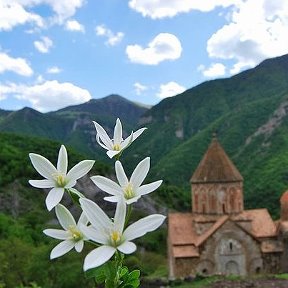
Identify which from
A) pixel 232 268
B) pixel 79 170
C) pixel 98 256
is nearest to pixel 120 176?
pixel 79 170

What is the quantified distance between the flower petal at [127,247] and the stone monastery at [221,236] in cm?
2606

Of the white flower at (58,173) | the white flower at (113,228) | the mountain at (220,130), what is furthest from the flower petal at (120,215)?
the mountain at (220,130)

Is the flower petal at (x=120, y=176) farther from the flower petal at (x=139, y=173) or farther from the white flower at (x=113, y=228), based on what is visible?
the white flower at (x=113, y=228)

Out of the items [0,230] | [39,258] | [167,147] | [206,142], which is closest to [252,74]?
[167,147]

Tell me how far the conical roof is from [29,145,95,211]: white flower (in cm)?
2634

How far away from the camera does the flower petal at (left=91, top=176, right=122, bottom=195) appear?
1.52 metres

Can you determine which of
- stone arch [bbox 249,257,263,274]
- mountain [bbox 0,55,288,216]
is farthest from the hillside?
mountain [bbox 0,55,288,216]

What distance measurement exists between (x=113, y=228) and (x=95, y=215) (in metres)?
0.07

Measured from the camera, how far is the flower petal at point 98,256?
1295 mm

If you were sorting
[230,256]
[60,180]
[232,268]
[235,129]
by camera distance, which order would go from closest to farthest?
[60,180], [230,256], [232,268], [235,129]

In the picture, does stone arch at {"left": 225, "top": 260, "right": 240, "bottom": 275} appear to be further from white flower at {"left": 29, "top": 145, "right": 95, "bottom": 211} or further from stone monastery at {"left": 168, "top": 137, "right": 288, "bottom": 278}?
white flower at {"left": 29, "top": 145, "right": 95, "bottom": 211}

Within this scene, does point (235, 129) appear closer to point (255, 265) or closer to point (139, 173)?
point (255, 265)

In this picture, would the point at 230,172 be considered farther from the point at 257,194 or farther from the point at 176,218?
the point at 257,194

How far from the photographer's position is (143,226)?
1447 millimetres
